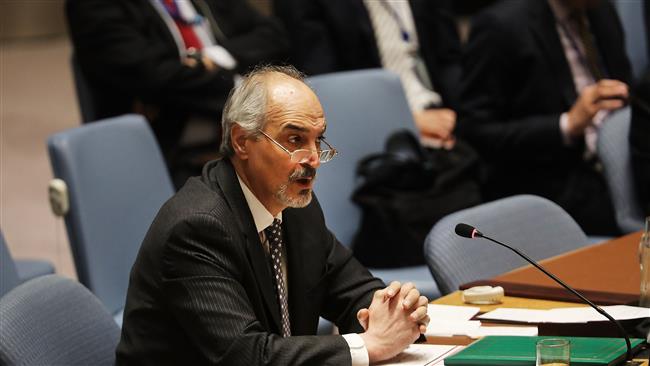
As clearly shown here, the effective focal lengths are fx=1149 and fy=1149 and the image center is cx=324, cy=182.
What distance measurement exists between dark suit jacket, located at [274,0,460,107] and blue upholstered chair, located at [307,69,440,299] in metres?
0.57

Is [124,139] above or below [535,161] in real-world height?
above

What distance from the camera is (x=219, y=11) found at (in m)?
4.52

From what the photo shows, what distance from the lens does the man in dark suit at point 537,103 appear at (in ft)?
13.8

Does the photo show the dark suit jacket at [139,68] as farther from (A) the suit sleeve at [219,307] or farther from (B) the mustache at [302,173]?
(A) the suit sleeve at [219,307]

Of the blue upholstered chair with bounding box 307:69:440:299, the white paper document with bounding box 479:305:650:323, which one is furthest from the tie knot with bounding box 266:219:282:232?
the blue upholstered chair with bounding box 307:69:440:299

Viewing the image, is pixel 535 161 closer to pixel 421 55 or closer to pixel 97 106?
pixel 421 55

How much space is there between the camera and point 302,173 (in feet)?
7.25

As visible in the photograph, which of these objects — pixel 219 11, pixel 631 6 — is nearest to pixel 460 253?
pixel 219 11

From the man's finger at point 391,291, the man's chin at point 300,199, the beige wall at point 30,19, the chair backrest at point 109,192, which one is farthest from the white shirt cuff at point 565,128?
Result: the beige wall at point 30,19

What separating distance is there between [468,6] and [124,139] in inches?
163

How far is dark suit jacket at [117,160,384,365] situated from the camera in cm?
200

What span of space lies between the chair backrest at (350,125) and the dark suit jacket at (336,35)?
573 mm

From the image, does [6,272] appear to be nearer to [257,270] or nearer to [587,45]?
[257,270]

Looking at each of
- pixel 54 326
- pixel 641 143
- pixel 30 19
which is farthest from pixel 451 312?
pixel 30 19
